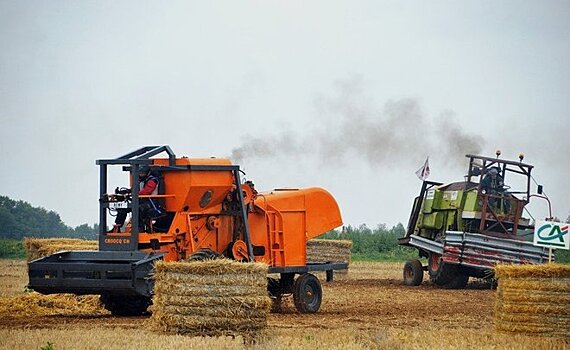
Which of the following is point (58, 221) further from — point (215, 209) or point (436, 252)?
point (215, 209)

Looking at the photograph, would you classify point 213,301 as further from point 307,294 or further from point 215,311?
point 307,294

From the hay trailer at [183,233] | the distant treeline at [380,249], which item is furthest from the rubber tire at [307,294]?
the distant treeline at [380,249]

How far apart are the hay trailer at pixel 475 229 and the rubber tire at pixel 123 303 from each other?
1201 centimetres

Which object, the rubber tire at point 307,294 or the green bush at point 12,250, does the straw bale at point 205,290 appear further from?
the green bush at point 12,250

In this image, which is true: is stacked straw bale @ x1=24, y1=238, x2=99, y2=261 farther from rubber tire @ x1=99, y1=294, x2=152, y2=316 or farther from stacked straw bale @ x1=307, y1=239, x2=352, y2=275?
stacked straw bale @ x1=307, y1=239, x2=352, y2=275

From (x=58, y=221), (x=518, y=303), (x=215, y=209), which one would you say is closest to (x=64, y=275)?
(x=215, y=209)

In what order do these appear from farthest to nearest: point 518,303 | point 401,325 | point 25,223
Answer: point 25,223 → point 401,325 → point 518,303

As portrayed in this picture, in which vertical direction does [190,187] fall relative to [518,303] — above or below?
above

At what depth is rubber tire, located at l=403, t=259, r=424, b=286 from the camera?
31.3m

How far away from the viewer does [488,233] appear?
97.4ft

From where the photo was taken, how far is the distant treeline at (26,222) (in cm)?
8325

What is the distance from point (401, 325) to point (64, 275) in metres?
5.36

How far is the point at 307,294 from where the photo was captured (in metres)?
20.9

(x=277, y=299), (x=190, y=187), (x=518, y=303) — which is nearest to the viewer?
(x=518, y=303)
